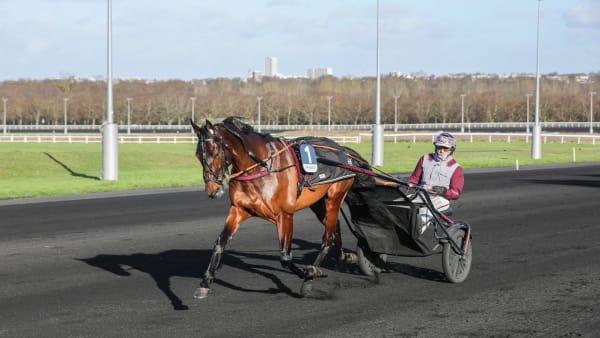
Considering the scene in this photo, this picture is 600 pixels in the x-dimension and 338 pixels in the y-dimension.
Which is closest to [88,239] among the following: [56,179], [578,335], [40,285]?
[40,285]

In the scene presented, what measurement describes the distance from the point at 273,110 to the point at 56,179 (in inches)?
5062

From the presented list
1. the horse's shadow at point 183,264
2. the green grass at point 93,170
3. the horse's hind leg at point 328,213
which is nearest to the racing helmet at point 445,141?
the horse's hind leg at point 328,213

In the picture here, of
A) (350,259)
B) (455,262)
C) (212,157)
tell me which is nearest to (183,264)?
(350,259)

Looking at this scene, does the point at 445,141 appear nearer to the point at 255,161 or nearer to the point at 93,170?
the point at 255,161

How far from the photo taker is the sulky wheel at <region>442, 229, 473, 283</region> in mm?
9102

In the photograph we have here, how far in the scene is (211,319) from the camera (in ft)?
24.3

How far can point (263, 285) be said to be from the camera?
29.7 feet

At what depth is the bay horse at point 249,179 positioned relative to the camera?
7895 mm

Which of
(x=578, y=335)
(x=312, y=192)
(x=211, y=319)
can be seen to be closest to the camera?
(x=578, y=335)

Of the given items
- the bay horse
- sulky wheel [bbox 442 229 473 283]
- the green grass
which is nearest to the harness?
the bay horse

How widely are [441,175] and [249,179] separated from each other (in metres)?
2.42

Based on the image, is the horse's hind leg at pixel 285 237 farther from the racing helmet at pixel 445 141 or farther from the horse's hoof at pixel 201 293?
the racing helmet at pixel 445 141

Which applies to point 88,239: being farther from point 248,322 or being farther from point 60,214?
point 248,322

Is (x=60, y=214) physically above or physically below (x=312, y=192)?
below
